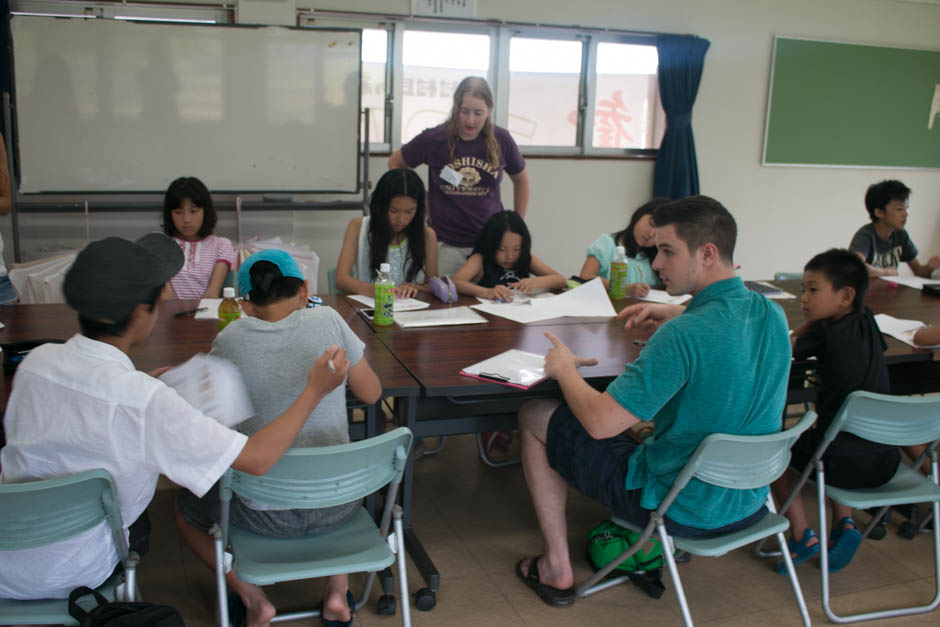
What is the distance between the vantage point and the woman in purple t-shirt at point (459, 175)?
3.67 metres

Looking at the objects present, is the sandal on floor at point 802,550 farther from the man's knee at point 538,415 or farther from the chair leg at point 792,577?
the man's knee at point 538,415

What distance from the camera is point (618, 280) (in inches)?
123

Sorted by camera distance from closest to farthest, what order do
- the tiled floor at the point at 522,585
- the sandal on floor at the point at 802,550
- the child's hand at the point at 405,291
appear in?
the tiled floor at the point at 522,585, the sandal on floor at the point at 802,550, the child's hand at the point at 405,291

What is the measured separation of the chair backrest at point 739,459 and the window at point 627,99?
158 inches

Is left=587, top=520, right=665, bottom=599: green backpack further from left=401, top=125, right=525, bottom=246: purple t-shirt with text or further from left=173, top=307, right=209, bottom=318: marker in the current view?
left=401, top=125, right=525, bottom=246: purple t-shirt with text

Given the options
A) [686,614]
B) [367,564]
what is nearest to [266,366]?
[367,564]

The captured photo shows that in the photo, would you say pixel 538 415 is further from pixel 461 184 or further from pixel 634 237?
pixel 461 184

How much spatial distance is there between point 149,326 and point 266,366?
0.28 metres

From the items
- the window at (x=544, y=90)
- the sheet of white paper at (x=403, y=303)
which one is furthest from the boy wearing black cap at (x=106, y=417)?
the window at (x=544, y=90)

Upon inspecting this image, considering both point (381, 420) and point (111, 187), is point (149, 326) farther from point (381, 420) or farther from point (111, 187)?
point (111, 187)

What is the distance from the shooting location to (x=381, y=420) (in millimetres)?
2172

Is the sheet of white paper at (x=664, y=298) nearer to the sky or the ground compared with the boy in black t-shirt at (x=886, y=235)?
nearer to the ground

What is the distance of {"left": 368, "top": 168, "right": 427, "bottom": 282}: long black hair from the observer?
3.05 meters

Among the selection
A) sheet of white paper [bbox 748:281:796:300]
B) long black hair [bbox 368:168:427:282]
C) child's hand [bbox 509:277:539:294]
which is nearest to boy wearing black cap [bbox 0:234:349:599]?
long black hair [bbox 368:168:427:282]
